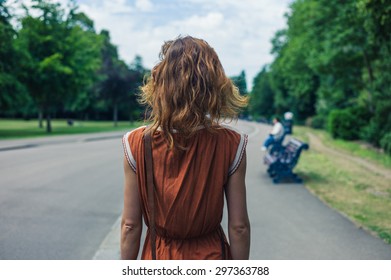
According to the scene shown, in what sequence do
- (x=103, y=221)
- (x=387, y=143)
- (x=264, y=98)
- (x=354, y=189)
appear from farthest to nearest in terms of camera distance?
(x=264, y=98)
(x=387, y=143)
(x=354, y=189)
(x=103, y=221)

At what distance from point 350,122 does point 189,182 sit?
23.0 m

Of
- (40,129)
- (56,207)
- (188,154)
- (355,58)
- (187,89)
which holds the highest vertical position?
(355,58)

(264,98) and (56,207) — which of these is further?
(264,98)

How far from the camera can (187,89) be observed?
1.78 meters

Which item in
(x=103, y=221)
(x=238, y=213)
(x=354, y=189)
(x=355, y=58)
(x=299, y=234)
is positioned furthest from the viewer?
(x=355, y=58)

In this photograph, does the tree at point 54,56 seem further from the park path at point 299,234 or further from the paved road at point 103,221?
the park path at point 299,234

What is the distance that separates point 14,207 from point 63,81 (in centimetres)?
2993

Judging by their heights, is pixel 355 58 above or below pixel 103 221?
above

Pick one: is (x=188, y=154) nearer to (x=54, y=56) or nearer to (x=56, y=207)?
(x=56, y=207)

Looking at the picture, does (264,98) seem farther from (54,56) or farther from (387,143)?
(387,143)

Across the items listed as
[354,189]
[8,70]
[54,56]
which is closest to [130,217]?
[354,189]

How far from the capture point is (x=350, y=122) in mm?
23188

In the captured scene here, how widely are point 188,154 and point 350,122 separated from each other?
75.5 feet

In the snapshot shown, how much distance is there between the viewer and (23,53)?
29.6 metres
